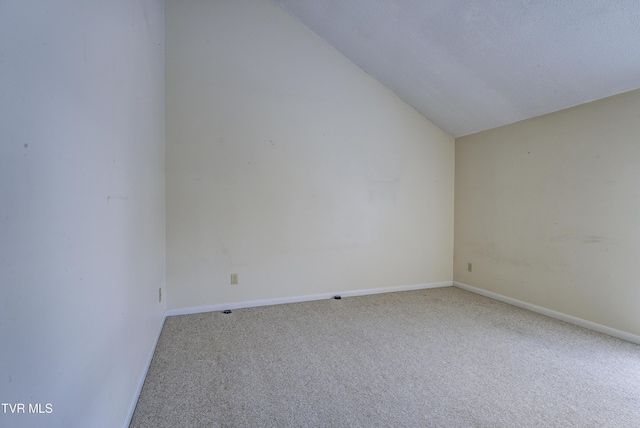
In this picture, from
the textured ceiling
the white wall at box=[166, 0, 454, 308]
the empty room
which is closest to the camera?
the empty room

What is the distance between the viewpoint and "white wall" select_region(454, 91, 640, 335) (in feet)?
7.82

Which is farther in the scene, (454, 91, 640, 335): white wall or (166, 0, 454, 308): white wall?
(166, 0, 454, 308): white wall

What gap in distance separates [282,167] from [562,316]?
10.3 feet

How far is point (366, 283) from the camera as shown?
3.60 metres

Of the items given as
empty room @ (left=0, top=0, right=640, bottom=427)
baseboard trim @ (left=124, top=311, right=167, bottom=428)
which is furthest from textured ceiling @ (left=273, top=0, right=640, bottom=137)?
baseboard trim @ (left=124, top=311, right=167, bottom=428)

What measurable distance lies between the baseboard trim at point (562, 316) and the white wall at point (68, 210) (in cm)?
352

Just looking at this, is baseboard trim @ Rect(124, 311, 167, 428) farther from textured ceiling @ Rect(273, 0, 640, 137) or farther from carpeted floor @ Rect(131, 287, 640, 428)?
textured ceiling @ Rect(273, 0, 640, 137)

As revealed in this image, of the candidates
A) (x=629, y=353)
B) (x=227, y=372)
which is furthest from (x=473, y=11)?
(x=227, y=372)

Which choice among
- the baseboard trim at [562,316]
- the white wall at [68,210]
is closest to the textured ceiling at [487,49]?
the baseboard trim at [562,316]

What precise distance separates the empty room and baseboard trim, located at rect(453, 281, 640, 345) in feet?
0.06

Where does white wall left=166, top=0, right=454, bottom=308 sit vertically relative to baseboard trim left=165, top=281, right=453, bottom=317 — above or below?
above

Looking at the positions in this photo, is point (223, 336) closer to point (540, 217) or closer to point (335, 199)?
point (335, 199)

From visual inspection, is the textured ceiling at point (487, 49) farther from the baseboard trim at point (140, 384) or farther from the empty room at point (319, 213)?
the baseboard trim at point (140, 384)

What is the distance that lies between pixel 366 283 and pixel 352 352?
1.50m
